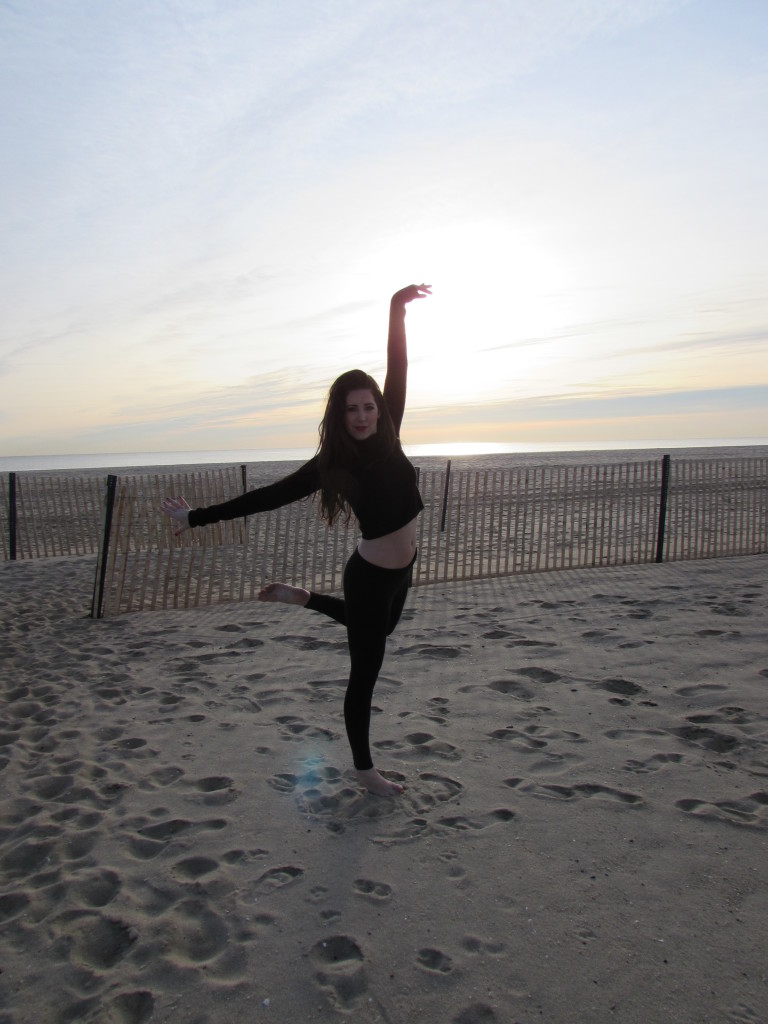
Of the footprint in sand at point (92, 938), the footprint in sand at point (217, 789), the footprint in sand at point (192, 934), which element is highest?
the footprint in sand at point (217, 789)

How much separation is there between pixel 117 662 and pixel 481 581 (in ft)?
14.8

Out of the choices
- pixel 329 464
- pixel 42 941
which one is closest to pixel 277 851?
pixel 42 941

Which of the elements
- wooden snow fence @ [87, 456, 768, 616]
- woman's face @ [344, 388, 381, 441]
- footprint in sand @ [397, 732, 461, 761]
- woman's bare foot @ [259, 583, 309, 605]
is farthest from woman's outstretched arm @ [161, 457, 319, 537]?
wooden snow fence @ [87, 456, 768, 616]

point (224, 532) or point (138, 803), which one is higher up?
point (224, 532)

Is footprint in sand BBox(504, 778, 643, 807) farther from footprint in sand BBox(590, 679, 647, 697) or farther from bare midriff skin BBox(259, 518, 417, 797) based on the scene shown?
footprint in sand BBox(590, 679, 647, 697)

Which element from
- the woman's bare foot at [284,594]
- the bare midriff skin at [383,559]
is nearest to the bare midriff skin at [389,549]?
the bare midriff skin at [383,559]

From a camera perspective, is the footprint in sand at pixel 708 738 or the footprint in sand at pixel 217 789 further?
the footprint in sand at pixel 708 738

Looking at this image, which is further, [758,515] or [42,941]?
[758,515]

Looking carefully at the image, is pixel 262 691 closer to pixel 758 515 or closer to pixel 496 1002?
pixel 496 1002

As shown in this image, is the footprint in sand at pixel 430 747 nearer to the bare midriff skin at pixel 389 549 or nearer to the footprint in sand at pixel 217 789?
the footprint in sand at pixel 217 789

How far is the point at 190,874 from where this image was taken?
2652 millimetres

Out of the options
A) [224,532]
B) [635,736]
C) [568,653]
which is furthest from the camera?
[224,532]

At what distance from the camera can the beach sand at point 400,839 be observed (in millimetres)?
2074

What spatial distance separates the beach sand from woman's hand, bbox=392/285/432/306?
7.57 ft
